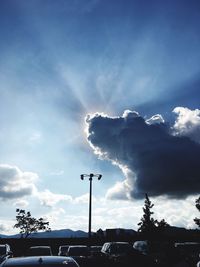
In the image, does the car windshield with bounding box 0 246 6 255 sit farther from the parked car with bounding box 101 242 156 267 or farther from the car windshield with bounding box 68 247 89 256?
the parked car with bounding box 101 242 156 267

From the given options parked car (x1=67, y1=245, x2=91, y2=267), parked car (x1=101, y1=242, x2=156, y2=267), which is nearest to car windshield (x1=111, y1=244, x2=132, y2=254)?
parked car (x1=101, y1=242, x2=156, y2=267)

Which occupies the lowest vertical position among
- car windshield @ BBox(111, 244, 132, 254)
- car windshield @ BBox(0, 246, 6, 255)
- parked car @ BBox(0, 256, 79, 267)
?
parked car @ BBox(0, 256, 79, 267)

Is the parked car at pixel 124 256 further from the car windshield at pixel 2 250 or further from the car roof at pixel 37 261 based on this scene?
the car roof at pixel 37 261

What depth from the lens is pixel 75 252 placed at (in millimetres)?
21984

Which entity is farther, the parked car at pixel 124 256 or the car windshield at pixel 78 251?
the car windshield at pixel 78 251

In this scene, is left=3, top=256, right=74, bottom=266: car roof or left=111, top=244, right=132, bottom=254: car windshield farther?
left=111, top=244, right=132, bottom=254: car windshield

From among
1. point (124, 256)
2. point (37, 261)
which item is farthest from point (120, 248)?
point (37, 261)

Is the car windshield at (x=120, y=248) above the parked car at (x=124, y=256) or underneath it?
above

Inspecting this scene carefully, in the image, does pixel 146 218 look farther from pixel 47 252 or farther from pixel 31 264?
pixel 31 264

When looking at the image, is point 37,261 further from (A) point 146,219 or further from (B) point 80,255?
(A) point 146,219

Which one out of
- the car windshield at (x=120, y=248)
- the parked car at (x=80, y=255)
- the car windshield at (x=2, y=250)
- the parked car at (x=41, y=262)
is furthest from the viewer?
the car windshield at (x=120, y=248)

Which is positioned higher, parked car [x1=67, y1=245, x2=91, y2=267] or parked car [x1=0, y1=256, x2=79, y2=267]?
parked car [x1=67, y1=245, x2=91, y2=267]

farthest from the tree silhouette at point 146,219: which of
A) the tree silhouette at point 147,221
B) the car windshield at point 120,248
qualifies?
the car windshield at point 120,248

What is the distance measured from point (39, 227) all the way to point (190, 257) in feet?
222
